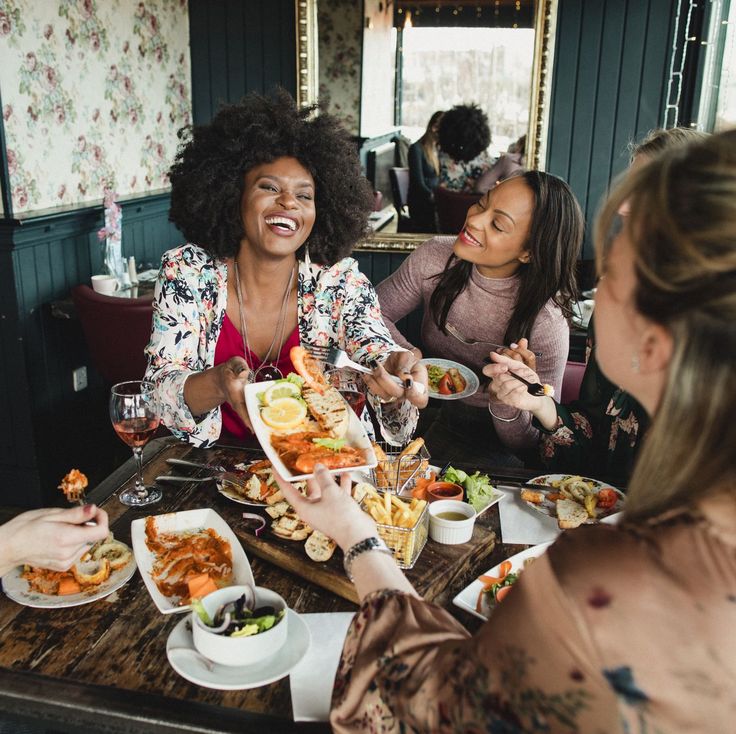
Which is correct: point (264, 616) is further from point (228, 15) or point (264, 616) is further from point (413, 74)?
point (228, 15)

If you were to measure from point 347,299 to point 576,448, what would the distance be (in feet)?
2.61

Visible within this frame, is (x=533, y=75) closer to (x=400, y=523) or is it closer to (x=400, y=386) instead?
(x=400, y=386)

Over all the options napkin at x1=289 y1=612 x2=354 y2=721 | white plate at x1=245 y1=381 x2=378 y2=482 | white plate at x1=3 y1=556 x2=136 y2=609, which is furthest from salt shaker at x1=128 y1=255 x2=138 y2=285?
napkin at x1=289 y1=612 x2=354 y2=721

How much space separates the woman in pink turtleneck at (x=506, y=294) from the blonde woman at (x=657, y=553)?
1399 mm

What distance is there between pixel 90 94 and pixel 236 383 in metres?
2.48

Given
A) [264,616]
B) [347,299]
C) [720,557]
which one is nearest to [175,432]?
[347,299]

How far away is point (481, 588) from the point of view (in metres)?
1.22

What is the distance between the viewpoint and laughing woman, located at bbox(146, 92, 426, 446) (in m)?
2.06

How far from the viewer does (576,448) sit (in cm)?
189

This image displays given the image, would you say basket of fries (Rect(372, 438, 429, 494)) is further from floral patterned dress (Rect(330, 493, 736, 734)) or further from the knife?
floral patterned dress (Rect(330, 493, 736, 734))

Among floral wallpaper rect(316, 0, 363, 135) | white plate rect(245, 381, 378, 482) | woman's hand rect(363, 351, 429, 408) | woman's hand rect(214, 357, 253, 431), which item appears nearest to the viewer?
white plate rect(245, 381, 378, 482)

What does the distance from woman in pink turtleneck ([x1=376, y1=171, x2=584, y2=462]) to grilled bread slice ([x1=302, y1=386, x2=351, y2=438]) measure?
0.76m

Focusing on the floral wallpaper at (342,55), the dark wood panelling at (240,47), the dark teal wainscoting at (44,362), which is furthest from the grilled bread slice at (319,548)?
the dark wood panelling at (240,47)

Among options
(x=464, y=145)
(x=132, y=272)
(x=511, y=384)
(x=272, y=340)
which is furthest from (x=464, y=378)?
(x=464, y=145)
